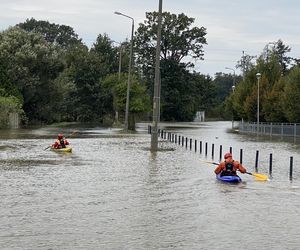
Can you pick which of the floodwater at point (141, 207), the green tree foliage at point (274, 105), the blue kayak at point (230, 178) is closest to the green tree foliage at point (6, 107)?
the green tree foliage at point (274, 105)

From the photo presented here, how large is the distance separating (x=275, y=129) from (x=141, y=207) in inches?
1935

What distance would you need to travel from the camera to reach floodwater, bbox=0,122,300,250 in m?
10.8

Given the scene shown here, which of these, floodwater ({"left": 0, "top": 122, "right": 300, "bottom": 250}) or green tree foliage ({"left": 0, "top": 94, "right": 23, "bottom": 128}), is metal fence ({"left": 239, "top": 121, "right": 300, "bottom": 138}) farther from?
floodwater ({"left": 0, "top": 122, "right": 300, "bottom": 250})

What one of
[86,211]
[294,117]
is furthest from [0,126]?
[86,211]

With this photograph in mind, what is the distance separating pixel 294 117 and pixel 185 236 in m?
50.0

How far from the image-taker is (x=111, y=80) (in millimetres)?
75562

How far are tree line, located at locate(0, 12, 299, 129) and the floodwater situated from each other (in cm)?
3964

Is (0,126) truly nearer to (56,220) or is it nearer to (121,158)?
(121,158)

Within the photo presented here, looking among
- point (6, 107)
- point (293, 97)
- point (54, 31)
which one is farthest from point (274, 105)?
point (54, 31)

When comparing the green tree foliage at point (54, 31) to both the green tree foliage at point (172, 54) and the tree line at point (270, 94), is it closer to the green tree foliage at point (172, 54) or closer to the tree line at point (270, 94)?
the green tree foliage at point (172, 54)

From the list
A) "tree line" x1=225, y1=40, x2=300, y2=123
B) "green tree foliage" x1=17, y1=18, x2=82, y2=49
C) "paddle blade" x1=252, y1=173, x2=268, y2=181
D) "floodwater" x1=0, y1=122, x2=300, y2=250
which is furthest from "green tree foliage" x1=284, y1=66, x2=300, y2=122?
"green tree foliage" x1=17, y1=18, x2=82, y2=49

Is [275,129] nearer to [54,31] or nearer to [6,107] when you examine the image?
[6,107]

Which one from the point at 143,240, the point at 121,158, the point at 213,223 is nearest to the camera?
the point at 143,240

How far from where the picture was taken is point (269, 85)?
74.2 metres
